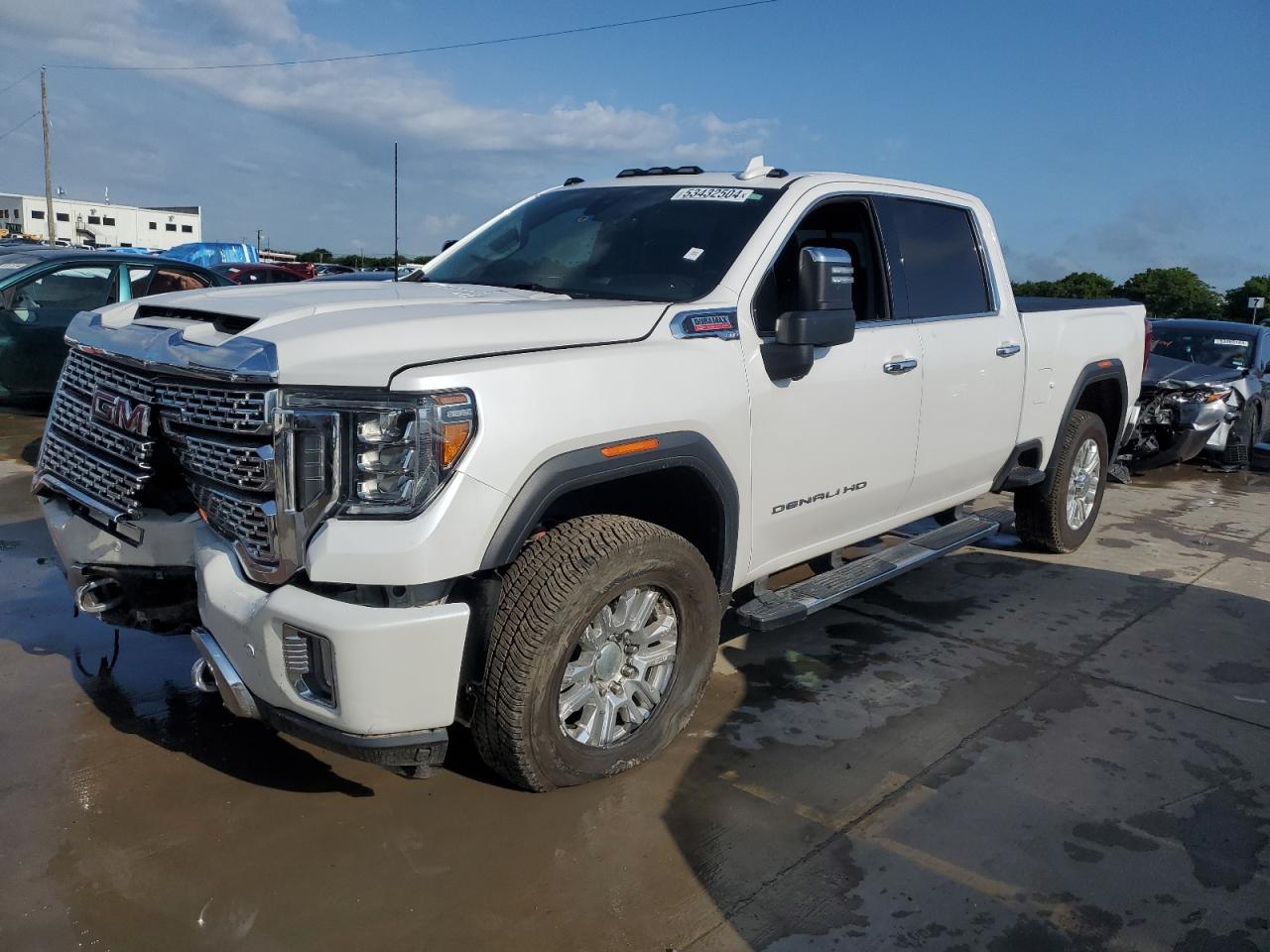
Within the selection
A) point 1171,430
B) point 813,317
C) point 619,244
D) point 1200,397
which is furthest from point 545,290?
A: point 1200,397

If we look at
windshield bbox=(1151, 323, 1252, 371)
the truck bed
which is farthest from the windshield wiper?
windshield bbox=(1151, 323, 1252, 371)

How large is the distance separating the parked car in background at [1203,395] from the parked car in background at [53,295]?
8405 millimetres

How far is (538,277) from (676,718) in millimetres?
1872

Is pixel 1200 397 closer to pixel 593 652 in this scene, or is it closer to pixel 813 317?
pixel 813 317

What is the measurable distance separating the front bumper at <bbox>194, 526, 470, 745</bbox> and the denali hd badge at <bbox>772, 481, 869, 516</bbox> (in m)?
1.49

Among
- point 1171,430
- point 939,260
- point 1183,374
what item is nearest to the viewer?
point 939,260

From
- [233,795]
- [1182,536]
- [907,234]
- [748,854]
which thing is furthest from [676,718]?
[1182,536]

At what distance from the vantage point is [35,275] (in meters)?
8.45

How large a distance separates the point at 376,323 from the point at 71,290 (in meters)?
7.34

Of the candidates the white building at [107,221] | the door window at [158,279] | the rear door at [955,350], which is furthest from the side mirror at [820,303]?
the white building at [107,221]

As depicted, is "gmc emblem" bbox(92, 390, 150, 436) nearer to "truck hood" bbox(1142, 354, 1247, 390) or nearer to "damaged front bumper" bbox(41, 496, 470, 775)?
"damaged front bumper" bbox(41, 496, 470, 775)

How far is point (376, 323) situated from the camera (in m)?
2.80

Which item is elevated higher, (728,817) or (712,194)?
(712,194)

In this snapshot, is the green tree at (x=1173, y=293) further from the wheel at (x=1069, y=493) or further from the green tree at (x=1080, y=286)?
the wheel at (x=1069, y=493)
